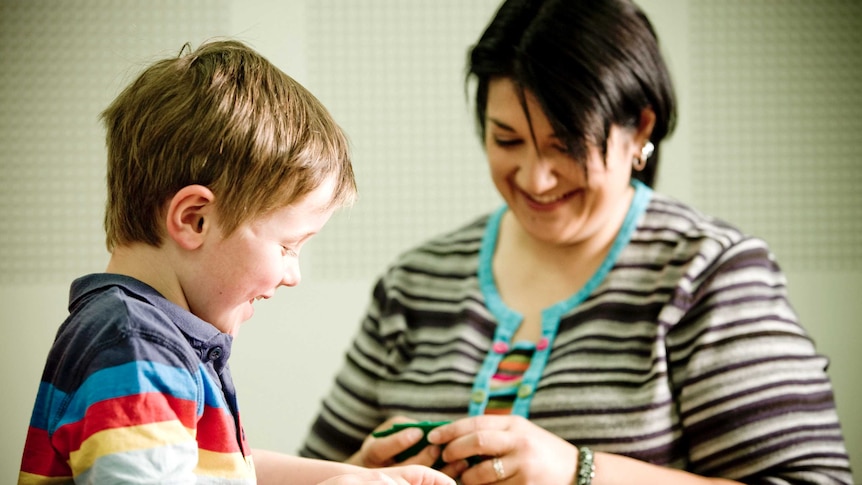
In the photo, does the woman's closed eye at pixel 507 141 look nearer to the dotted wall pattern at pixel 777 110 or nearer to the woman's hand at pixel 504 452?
the woman's hand at pixel 504 452

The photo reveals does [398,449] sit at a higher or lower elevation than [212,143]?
lower

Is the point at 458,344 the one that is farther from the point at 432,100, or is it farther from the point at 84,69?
the point at 84,69

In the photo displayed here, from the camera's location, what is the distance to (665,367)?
1.43 m

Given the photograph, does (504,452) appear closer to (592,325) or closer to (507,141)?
(592,325)

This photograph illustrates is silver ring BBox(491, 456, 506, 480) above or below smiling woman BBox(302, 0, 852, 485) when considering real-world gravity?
below

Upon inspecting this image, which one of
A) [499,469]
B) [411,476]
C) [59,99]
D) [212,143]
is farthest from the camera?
[59,99]

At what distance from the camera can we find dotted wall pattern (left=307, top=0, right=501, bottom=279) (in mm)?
2521

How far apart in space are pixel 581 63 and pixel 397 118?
1175 millimetres

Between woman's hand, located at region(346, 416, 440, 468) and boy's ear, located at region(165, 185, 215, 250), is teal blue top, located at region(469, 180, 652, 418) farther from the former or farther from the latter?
boy's ear, located at region(165, 185, 215, 250)

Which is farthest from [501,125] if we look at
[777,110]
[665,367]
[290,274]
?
[777,110]

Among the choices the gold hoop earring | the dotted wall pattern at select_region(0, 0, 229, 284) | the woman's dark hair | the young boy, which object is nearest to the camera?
the young boy

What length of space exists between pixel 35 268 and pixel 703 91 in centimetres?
194

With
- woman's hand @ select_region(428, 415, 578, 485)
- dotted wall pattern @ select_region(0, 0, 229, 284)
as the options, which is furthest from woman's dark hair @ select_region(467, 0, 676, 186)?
dotted wall pattern @ select_region(0, 0, 229, 284)

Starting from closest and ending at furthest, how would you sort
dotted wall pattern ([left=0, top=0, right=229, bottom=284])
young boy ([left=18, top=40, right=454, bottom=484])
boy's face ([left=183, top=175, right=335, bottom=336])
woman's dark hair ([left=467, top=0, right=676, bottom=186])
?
1. young boy ([left=18, top=40, right=454, bottom=484])
2. boy's face ([left=183, top=175, right=335, bottom=336])
3. woman's dark hair ([left=467, top=0, right=676, bottom=186])
4. dotted wall pattern ([left=0, top=0, right=229, bottom=284])
